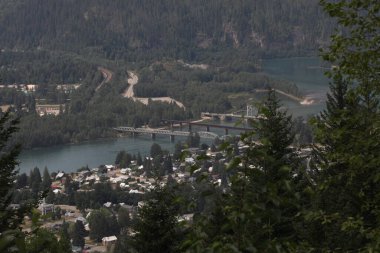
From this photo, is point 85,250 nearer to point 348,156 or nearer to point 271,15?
point 348,156

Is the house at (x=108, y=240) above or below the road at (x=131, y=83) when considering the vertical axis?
below

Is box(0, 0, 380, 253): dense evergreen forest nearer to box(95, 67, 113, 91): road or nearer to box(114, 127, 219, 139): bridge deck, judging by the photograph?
box(114, 127, 219, 139): bridge deck

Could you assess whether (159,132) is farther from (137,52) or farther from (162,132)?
(137,52)

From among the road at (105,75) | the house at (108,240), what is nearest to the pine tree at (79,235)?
the house at (108,240)

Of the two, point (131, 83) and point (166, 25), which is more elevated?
point (166, 25)

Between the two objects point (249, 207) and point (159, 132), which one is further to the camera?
point (159, 132)

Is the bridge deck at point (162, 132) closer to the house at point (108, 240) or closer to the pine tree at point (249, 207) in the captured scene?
the house at point (108, 240)

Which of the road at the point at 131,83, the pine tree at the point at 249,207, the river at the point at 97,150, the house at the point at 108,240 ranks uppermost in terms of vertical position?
the pine tree at the point at 249,207

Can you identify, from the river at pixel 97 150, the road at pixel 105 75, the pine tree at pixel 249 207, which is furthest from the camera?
the road at pixel 105 75

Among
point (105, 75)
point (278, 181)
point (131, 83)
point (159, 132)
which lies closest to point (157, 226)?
point (278, 181)
